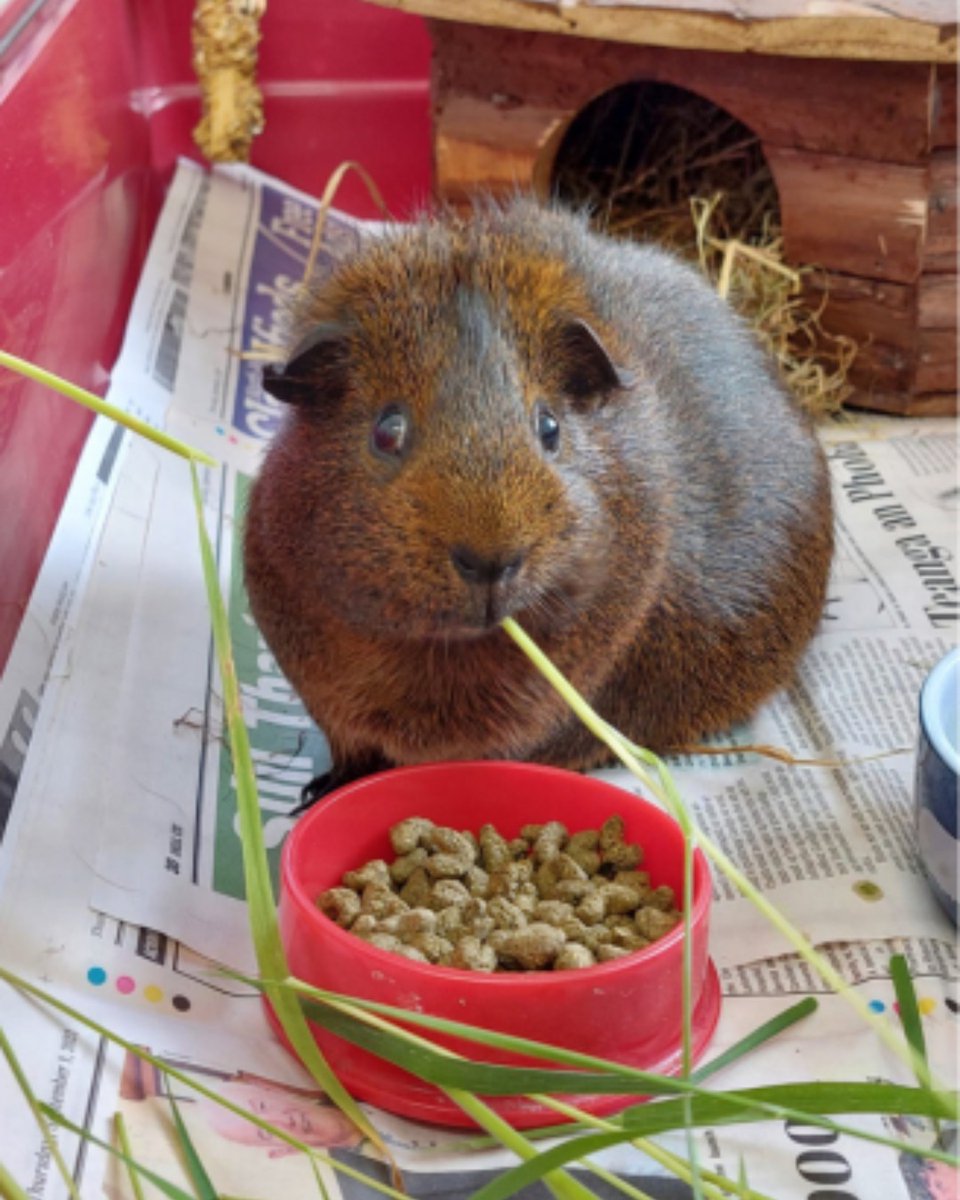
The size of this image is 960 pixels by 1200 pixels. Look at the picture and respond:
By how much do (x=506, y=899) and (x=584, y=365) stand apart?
518mm

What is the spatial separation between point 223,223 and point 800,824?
174cm

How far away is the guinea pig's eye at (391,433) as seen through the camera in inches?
57.6

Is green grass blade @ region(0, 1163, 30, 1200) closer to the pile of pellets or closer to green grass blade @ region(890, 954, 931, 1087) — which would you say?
the pile of pellets

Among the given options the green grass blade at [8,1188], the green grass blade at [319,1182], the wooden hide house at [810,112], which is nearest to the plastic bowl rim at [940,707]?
the green grass blade at [319,1182]

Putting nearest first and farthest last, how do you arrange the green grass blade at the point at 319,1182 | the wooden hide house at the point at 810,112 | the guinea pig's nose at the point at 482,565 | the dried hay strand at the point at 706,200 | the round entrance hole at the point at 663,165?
the green grass blade at the point at 319,1182 < the guinea pig's nose at the point at 482,565 < the wooden hide house at the point at 810,112 < the dried hay strand at the point at 706,200 < the round entrance hole at the point at 663,165

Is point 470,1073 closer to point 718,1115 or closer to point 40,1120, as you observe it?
point 718,1115

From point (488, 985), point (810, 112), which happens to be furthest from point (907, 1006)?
point (810, 112)

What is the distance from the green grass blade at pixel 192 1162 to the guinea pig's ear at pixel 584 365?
0.73 m

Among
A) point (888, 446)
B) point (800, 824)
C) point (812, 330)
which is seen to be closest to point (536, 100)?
point (812, 330)

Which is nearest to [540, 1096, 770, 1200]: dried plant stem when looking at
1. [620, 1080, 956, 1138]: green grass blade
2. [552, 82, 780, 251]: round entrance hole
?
[620, 1080, 956, 1138]: green grass blade

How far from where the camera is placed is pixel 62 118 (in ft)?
7.41

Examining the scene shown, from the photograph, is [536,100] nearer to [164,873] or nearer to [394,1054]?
[164,873]

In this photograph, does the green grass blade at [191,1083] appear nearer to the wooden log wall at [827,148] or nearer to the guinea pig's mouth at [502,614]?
the guinea pig's mouth at [502,614]

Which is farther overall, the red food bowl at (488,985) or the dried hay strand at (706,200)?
the dried hay strand at (706,200)
